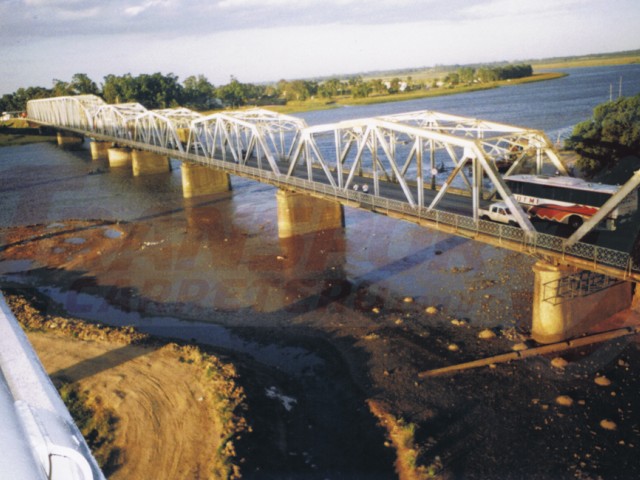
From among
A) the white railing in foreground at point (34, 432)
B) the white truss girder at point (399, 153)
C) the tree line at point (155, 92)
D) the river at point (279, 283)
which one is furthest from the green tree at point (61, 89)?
the white railing in foreground at point (34, 432)

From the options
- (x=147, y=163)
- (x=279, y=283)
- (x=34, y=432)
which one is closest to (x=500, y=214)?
(x=279, y=283)

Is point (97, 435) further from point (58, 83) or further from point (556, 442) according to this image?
point (58, 83)

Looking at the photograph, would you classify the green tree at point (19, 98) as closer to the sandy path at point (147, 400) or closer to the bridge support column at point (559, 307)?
the sandy path at point (147, 400)

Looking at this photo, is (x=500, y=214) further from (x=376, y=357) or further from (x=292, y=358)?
(x=292, y=358)

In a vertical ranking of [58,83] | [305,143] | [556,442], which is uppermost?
[58,83]

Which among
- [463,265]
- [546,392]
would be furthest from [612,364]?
[463,265]
